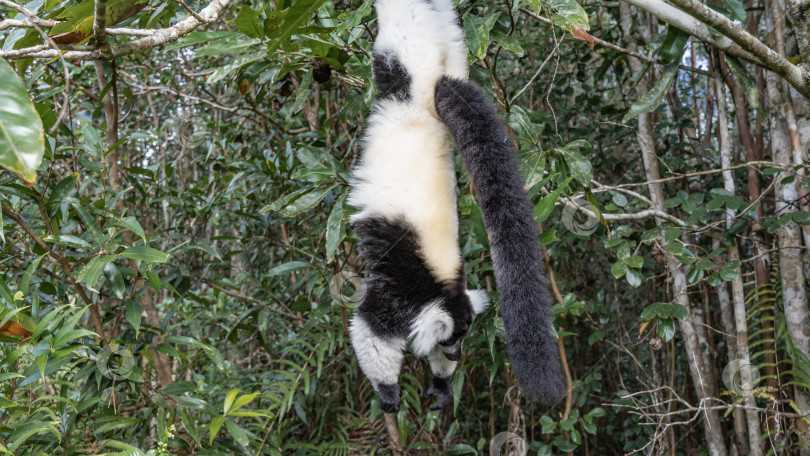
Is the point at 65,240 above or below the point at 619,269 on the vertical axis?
below

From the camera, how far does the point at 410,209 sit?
1.35 metres

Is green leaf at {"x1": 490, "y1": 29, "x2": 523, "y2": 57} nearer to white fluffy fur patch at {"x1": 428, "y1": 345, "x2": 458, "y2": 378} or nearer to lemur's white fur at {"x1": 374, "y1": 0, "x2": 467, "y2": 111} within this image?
lemur's white fur at {"x1": 374, "y1": 0, "x2": 467, "y2": 111}

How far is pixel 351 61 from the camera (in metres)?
2.01

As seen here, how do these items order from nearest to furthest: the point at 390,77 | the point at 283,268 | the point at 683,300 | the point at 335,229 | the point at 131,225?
the point at 390,77 → the point at 131,225 → the point at 335,229 → the point at 283,268 → the point at 683,300

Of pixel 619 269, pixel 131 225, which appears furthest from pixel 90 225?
pixel 619 269

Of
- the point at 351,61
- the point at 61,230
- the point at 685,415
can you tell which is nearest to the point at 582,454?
the point at 685,415

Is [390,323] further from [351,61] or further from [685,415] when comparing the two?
[685,415]

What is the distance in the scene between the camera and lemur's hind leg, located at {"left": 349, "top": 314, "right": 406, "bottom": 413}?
1.48m

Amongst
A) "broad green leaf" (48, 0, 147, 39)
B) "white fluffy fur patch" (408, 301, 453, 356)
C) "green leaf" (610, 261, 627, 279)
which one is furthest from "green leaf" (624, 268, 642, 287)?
"broad green leaf" (48, 0, 147, 39)

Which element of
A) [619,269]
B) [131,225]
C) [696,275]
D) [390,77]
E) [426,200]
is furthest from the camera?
[696,275]

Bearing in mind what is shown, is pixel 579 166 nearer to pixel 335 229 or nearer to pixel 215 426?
pixel 335 229

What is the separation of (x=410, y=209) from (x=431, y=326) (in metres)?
0.27

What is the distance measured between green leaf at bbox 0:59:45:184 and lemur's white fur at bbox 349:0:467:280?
750 mm

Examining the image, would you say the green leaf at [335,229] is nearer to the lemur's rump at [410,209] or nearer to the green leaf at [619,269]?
the lemur's rump at [410,209]
